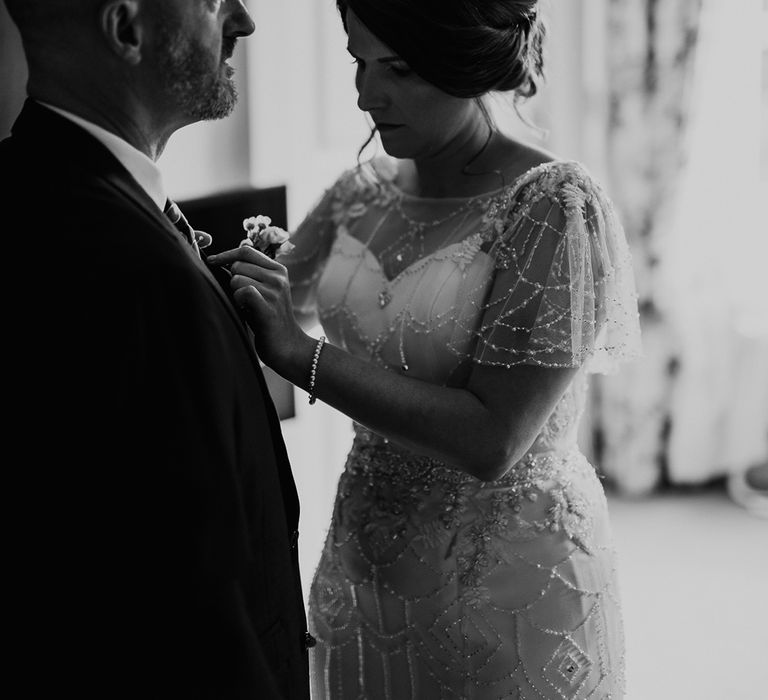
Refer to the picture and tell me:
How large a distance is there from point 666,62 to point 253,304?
3.37m

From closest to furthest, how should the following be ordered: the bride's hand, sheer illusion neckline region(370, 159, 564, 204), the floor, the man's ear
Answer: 1. the man's ear
2. the bride's hand
3. sheer illusion neckline region(370, 159, 564, 204)
4. the floor

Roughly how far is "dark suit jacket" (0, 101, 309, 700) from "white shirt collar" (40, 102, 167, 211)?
4 centimetres

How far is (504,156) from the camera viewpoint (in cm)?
187

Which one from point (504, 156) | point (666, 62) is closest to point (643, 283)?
point (666, 62)

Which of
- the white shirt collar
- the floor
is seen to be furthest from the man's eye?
the floor

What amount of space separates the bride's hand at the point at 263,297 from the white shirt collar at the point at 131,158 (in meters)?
0.19

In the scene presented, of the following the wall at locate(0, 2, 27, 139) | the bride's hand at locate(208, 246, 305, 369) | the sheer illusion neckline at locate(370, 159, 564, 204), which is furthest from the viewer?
the wall at locate(0, 2, 27, 139)

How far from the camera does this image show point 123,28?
3.99 ft

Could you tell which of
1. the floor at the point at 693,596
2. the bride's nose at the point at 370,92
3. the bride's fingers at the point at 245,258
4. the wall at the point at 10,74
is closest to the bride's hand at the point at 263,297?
the bride's fingers at the point at 245,258

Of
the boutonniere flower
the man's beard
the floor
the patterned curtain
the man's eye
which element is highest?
the man's beard

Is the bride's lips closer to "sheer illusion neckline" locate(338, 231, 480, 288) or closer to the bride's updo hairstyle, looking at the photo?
the bride's updo hairstyle

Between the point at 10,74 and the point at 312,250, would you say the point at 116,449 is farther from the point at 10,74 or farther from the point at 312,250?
the point at 10,74

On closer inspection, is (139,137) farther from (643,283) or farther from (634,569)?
(643,283)

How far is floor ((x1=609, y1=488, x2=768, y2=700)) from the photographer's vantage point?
3.50 meters
